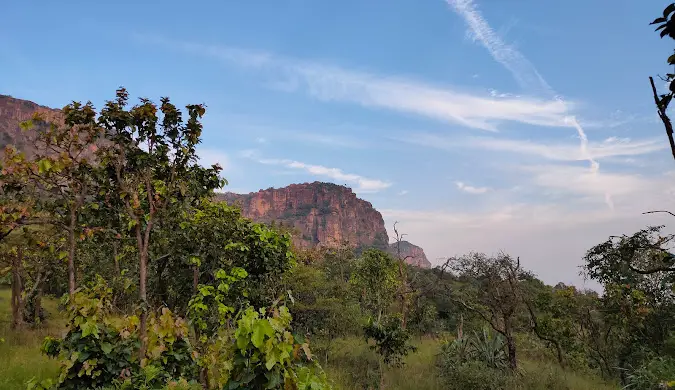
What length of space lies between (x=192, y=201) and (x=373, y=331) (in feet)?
23.1

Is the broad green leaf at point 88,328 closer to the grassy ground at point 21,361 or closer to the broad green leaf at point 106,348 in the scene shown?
the broad green leaf at point 106,348

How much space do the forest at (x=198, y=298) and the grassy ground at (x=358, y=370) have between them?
67mm

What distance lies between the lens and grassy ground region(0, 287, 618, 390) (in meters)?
8.66

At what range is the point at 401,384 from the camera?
1130 centimetres

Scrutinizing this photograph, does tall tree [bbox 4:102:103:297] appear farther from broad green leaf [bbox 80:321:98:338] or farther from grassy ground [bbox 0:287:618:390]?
grassy ground [bbox 0:287:618:390]

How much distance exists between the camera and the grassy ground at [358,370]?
8656 mm

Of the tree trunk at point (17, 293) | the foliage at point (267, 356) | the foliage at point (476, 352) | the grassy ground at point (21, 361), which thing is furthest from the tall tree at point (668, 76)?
the tree trunk at point (17, 293)

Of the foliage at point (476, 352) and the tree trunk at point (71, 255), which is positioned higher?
the tree trunk at point (71, 255)

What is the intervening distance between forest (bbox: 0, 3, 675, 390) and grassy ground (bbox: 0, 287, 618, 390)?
67 millimetres

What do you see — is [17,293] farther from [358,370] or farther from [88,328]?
[88,328]

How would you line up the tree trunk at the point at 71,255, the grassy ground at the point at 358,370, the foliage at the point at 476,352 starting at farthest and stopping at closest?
1. the foliage at the point at 476,352
2. the grassy ground at the point at 358,370
3. the tree trunk at the point at 71,255

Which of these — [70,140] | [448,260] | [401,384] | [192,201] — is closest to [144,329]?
[192,201]

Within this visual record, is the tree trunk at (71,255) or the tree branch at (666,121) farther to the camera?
the tree trunk at (71,255)

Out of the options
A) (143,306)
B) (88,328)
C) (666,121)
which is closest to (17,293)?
(88,328)
